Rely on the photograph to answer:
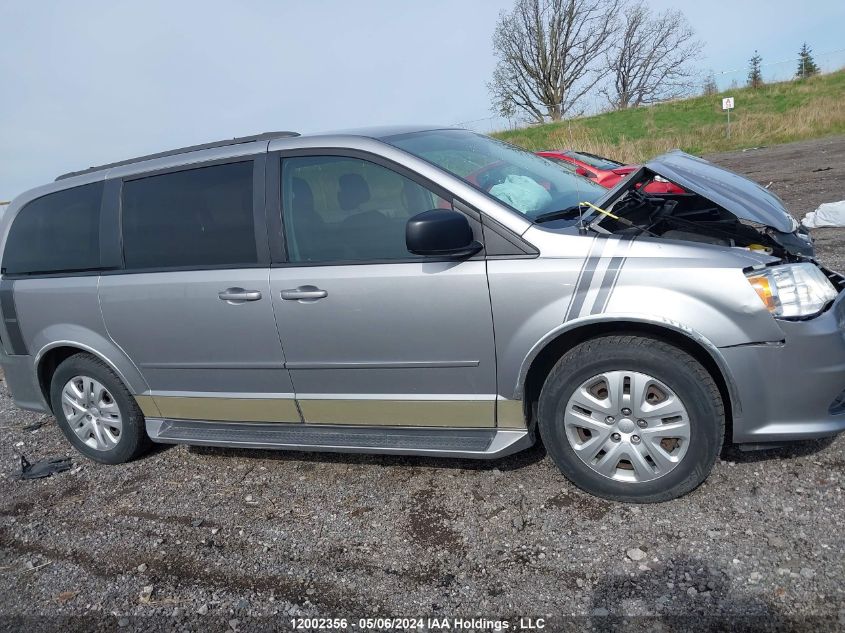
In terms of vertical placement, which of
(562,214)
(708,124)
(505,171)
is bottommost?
(562,214)

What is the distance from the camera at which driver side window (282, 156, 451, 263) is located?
3.11 m

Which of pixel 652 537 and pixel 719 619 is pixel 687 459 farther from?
pixel 719 619

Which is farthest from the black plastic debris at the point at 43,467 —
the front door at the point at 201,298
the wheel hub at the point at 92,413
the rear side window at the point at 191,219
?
the rear side window at the point at 191,219

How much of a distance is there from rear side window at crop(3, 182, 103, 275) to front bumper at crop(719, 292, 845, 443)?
3583 millimetres

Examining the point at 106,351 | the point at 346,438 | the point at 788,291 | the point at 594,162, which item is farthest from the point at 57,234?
the point at 594,162

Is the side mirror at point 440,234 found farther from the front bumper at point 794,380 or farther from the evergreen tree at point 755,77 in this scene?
the evergreen tree at point 755,77

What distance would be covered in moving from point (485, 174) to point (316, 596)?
221 centimetres

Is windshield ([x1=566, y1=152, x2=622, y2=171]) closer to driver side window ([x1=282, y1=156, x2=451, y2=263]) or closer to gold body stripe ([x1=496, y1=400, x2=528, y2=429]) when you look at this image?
driver side window ([x1=282, y1=156, x2=451, y2=263])

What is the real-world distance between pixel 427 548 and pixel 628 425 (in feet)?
3.44

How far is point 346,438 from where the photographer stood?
338cm

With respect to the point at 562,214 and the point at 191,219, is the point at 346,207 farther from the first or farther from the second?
the point at 562,214

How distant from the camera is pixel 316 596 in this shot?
8.70 ft

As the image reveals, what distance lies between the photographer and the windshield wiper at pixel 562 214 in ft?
10.2

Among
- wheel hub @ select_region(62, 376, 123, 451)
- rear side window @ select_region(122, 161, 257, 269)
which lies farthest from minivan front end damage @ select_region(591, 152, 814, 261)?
wheel hub @ select_region(62, 376, 123, 451)
